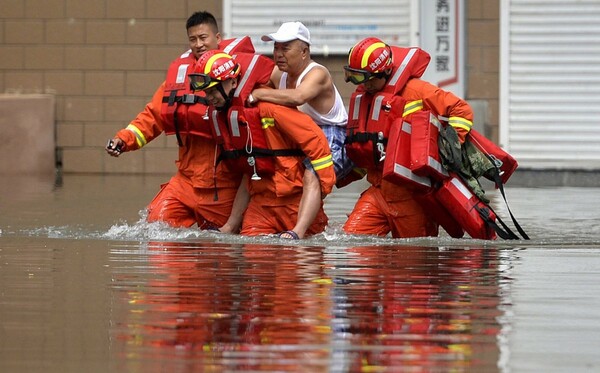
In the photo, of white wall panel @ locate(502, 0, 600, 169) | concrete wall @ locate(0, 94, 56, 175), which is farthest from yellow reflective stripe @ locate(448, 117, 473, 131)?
concrete wall @ locate(0, 94, 56, 175)

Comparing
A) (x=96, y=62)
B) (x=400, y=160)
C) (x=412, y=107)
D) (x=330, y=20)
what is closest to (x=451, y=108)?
(x=412, y=107)

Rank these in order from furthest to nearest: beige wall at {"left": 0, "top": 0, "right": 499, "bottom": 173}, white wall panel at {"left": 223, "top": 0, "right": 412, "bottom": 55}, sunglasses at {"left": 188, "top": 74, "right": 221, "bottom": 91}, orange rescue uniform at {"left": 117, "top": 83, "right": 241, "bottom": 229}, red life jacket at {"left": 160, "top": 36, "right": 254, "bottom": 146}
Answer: beige wall at {"left": 0, "top": 0, "right": 499, "bottom": 173} < white wall panel at {"left": 223, "top": 0, "right": 412, "bottom": 55} < orange rescue uniform at {"left": 117, "top": 83, "right": 241, "bottom": 229} < red life jacket at {"left": 160, "top": 36, "right": 254, "bottom": 146} < sunglasses at {"left": 188, "top": 74, "right": 221, "bottom": 91}

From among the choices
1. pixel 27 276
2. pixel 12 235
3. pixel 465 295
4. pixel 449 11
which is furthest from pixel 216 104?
pixel 449 11

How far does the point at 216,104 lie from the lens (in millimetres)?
10086

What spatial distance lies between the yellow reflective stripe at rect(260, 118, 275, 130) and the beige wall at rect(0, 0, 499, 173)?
8342 mm

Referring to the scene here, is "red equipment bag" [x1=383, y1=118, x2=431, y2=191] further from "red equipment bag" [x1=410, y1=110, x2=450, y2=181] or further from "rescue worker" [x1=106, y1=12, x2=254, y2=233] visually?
"rescue worker" [x1=106, y1=12, x2=254, y2=233]

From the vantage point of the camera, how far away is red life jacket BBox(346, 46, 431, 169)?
10.0m

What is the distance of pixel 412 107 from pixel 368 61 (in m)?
0.45

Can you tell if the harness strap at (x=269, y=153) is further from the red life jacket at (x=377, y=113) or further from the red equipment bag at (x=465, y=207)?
the red equipment bag at (x=465, y=207)

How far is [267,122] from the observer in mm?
9992

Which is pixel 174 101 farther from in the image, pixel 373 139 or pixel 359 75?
pixel 373 139

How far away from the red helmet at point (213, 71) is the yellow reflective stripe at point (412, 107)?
3.87 ft

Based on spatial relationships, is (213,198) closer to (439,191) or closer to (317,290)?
(439,191)

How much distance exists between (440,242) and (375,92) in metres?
1.14
